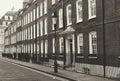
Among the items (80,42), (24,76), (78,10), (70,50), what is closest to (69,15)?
(78,10)

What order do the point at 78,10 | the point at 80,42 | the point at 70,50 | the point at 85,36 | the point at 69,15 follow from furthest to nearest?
the point at 69,15 → the point at 70,50 → the point at 78,10 → the point at 80,42 → the point at 85,36

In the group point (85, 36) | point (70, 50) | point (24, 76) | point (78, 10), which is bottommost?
point (24, 76)

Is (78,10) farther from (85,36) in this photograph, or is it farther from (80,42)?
(85,36)

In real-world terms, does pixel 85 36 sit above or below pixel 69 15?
below

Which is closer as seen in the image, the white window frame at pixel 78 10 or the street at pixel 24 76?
the street at pixel 24 76

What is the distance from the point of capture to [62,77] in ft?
63.1

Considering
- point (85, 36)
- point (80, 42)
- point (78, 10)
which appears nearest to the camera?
point (85, 36)

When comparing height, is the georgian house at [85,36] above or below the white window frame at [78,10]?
below

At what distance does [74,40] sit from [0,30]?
81.7 m

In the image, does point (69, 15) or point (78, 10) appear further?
point (69, 15)

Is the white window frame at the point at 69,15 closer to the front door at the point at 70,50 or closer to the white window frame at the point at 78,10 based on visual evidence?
the front door at the point at 70,50

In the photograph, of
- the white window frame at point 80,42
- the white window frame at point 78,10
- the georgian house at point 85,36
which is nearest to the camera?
the georgian house at point 85,36

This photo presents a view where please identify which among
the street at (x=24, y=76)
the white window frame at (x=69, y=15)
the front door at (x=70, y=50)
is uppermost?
the white window frame at (x=69, y=15)

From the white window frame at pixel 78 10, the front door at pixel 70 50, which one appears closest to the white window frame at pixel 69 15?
the front door at pixel 70 50
